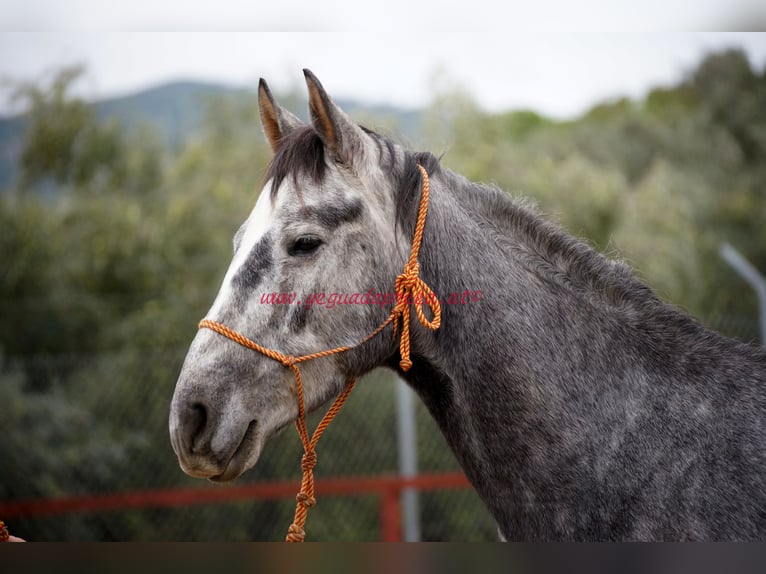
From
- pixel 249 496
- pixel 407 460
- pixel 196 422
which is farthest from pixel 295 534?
pixel 249 496

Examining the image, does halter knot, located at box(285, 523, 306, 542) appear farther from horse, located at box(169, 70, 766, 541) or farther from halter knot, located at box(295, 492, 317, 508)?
horse, located at box(169, 70, 766, 541)

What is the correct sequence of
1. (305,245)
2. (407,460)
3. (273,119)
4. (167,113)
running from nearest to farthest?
1. (305,245)
2. (273,119)
3. (407,460)
4. (167,113)

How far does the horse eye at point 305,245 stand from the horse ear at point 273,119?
15.6 inches

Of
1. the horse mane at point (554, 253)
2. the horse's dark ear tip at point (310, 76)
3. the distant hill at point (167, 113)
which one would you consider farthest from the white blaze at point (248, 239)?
the distant hill at point (167, 113)

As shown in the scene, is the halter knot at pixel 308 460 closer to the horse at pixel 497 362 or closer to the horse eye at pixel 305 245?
the horse at pixel 497 362

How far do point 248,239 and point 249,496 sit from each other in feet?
12.4

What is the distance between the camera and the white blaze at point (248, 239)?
1.81 meters

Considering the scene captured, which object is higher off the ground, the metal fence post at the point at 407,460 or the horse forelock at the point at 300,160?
the horse forelock at the point at 300,160

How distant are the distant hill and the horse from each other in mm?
6282

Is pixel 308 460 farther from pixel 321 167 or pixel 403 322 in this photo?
pixel 321 167

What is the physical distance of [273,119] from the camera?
2.20 metres

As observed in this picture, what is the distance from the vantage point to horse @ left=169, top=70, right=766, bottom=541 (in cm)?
174

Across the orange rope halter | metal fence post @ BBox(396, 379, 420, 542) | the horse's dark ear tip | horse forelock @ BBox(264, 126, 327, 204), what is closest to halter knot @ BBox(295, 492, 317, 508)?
the orange rope halter

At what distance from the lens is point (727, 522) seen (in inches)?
66.6
